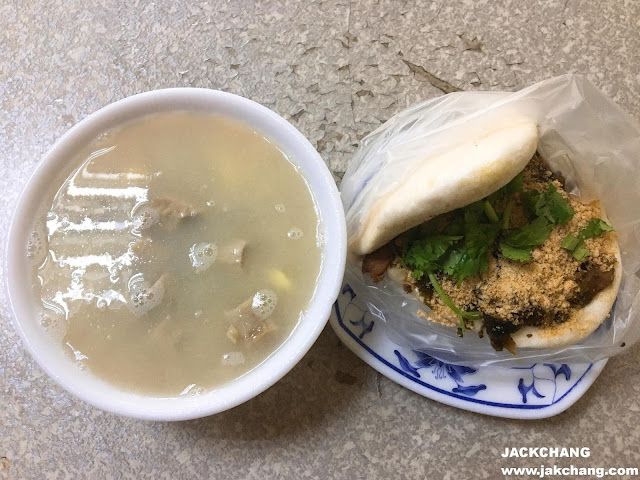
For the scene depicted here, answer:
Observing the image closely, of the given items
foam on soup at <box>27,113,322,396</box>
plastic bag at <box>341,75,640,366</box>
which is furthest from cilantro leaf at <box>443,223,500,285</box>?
foam on soup at <box>27,113,322,396</box>

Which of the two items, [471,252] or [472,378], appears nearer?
[471,252]

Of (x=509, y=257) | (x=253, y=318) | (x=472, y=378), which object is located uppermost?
(x=509, y=257)

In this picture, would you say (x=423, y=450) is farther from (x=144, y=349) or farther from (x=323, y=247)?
(x=144, y=349)

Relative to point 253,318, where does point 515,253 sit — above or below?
above

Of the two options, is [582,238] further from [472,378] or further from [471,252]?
[472,378]

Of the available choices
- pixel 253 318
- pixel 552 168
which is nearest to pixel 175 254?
pixel 253 318

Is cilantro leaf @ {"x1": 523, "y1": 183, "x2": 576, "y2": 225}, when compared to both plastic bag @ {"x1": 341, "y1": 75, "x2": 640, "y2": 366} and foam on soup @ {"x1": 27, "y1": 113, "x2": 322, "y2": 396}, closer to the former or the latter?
plastic bag @ {"x1": 341, "y1": 75, "x2": 640, "y2": 366}

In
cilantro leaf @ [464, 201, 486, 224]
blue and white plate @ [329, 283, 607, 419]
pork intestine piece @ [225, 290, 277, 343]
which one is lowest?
blue and white plate @ [329, 283, 607, 419]
